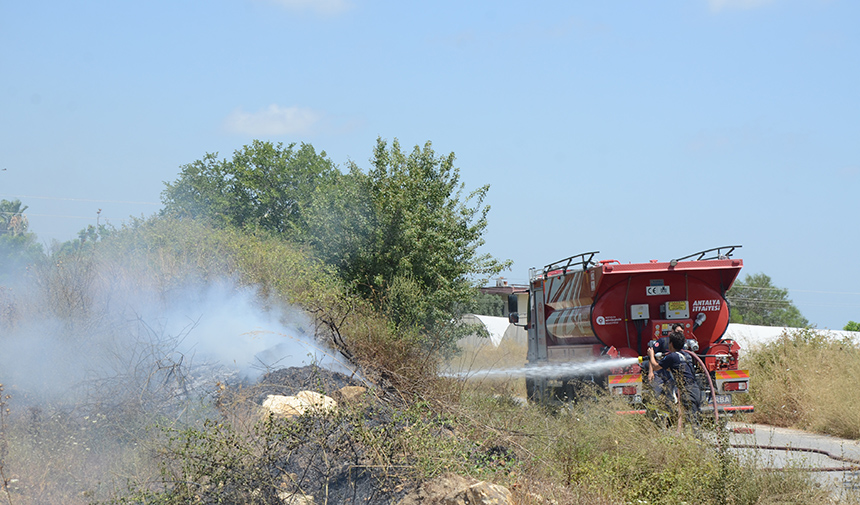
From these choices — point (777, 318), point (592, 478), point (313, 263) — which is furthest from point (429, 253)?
point (777, 318)

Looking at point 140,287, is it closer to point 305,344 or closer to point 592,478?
point 305,344

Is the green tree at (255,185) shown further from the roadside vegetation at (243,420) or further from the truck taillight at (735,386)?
the truck taillight at (735,386)

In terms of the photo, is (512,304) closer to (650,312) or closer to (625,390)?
(650,312)

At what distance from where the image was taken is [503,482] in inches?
221

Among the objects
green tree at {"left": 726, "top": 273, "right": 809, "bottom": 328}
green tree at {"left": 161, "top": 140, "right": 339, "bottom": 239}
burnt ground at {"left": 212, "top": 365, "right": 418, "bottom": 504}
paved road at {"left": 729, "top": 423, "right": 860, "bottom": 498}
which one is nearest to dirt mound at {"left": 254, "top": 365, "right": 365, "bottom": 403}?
burnt ground at {"left": 212, "top": 365, "right": 418, "bottom": 504}

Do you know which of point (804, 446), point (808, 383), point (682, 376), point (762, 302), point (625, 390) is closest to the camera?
point (682, 376)

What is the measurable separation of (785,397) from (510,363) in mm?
6804

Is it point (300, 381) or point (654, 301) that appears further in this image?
point (654, 301)

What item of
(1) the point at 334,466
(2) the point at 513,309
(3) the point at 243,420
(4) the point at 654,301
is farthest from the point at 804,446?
(3) the point at 243,420

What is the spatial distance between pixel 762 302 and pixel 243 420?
6520 centimetres

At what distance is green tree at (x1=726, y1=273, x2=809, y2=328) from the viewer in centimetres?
6044

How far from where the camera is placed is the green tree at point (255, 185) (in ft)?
122

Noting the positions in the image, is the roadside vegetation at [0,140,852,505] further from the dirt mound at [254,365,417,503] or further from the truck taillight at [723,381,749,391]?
the truck taillight at [723,381,749,391]

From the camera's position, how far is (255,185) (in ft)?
124
